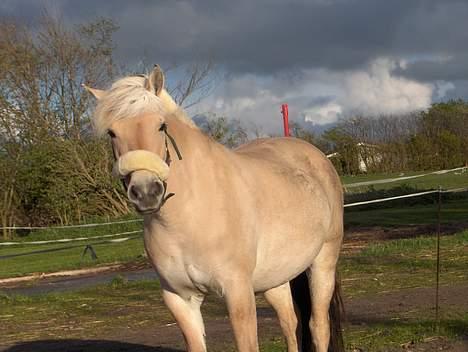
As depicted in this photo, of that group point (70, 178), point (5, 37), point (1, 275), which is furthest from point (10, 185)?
point (1, 275)

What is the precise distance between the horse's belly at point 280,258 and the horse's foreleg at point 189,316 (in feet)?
1.26

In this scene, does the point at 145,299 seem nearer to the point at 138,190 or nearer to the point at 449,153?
the point at 138,190

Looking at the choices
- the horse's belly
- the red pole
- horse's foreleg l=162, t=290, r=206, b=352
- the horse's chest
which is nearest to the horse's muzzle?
the horse's chest

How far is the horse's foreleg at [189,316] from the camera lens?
13.2 feet

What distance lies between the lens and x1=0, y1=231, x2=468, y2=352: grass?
6238 millimetres

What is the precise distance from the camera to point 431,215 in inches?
772

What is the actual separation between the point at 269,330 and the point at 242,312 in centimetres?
319

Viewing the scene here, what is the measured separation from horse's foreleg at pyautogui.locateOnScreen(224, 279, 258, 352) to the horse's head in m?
0.68

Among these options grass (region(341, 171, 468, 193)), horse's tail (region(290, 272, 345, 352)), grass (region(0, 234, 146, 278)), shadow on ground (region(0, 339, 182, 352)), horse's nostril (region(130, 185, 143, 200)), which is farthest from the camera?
grass (region(341, 171, 468, 193))

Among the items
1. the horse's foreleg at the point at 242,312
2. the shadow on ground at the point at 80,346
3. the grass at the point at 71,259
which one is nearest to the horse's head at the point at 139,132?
the horse's foreleg at the point at 242,312

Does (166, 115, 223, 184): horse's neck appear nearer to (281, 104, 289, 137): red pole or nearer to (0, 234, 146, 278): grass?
(281, 104, 289, 137): red pole

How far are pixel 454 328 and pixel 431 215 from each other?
548 inches

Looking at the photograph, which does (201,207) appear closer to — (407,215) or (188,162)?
(188,162)

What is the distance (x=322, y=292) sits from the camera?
510cm
